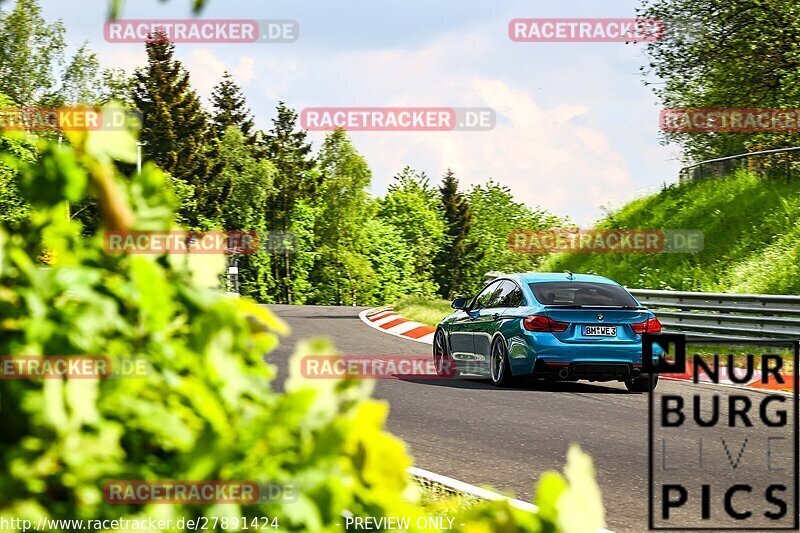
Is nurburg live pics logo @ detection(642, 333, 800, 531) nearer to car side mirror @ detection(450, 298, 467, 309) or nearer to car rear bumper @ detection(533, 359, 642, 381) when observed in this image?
car rear bumper @ detection(533, 359, 642, 381)

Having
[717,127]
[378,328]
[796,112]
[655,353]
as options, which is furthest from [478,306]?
[717,127]

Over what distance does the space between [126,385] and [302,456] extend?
0.28 m

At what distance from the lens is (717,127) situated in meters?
31.9

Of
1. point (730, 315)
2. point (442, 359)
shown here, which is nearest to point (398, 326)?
point (730, 315)

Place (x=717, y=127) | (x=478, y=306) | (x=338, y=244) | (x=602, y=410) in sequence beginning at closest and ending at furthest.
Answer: (x=602, y=410)
(x=478, y=306)
(x=717, y=127)
(x=338, y=244)

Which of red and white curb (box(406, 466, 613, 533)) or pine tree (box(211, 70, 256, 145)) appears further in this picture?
pine tree (box(211, 70, 256, 145))

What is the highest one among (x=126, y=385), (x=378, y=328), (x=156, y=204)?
(x=156, y=204)

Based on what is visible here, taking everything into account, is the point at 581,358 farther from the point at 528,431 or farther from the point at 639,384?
the point at 528,431

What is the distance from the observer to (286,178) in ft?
275

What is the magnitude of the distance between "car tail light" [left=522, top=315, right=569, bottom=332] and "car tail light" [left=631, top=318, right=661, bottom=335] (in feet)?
2.71

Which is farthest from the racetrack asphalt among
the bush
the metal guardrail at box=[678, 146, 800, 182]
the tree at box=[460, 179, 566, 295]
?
Result: the tree at box=[460, 179, 566, 295]

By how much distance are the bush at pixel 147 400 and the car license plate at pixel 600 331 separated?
10627mm

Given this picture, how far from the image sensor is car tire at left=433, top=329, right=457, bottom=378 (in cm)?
1466

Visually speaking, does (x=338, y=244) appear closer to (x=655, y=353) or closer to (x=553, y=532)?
(x=655, y=353)
